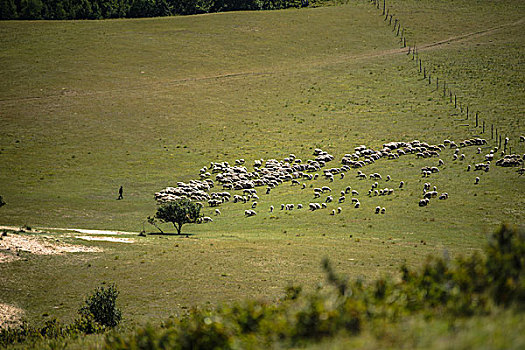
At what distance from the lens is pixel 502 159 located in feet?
187

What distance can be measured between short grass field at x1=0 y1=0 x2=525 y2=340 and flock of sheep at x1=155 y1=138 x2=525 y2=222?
1153 mm

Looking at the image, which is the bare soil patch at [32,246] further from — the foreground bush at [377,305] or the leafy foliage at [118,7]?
the leafy foliage at [118,7]

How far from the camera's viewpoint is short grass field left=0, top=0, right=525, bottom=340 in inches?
1181

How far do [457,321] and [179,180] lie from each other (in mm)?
54923

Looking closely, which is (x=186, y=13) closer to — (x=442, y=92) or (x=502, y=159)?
(x=442, y=92)

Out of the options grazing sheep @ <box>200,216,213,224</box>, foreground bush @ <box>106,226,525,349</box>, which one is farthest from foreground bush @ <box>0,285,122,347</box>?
grazing sheep @ <box>200,216,213,224</box>

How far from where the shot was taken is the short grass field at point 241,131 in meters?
30.0

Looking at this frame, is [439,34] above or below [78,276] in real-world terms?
above

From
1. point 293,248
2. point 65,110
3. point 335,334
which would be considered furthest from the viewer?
point 65,110

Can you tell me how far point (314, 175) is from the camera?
61.7 metres

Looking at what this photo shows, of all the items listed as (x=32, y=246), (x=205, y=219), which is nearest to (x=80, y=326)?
(x=32, y=246)

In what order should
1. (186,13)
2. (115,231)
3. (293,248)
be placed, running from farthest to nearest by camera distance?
1. (186,13)
2. (115,231)
3. (293,248)

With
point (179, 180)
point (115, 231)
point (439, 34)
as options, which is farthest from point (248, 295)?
point (439, 34)

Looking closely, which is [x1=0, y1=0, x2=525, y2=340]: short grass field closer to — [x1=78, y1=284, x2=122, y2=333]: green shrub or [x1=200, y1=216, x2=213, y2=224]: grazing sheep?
[x1=78, y1=284, x2=122, y2=333]: green shrub
